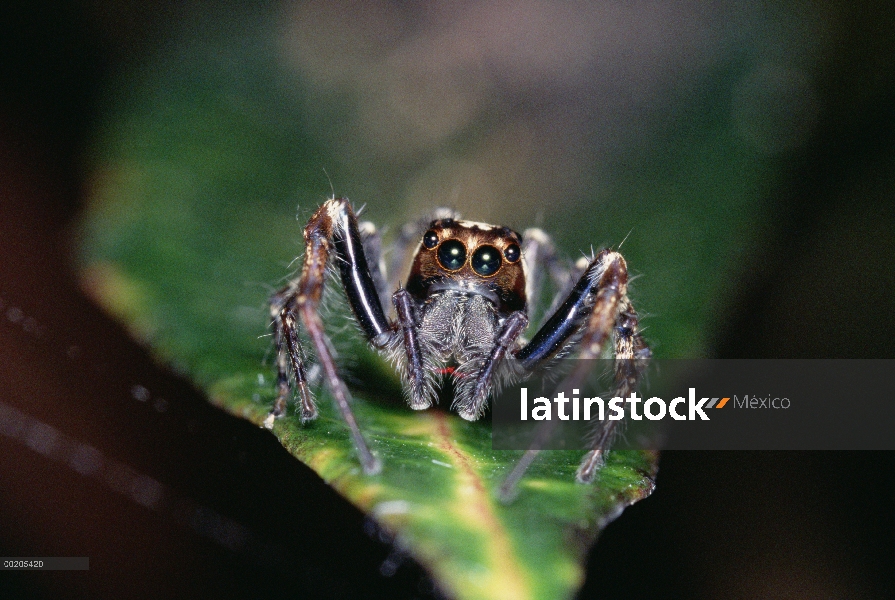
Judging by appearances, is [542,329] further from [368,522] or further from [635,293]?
[368,522]

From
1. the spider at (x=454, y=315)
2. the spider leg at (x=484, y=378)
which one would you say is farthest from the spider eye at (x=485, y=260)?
the spider leg at (x=484, y=378)

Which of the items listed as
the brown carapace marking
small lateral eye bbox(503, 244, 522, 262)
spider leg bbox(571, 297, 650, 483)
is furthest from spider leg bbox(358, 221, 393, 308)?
spider leg bbox(571, 297, 650, 483)

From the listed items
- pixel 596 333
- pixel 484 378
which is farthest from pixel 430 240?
pixel 596 333

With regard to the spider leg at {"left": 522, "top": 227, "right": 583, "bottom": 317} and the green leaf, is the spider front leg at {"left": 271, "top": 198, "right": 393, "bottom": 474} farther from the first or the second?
the spider leg at {"left": 522, "top": 227, "right": 583, "bottom": 317}

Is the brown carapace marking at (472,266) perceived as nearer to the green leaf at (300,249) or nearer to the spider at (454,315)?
the spider at (454,315)

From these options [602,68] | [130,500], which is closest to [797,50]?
[602,68]

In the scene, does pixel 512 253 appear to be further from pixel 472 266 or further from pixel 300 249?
pixel 300 249
